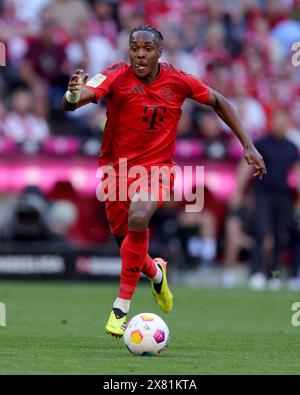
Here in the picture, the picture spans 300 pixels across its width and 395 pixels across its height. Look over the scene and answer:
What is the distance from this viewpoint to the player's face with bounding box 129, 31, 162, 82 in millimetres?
9680

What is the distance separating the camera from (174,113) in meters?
10.1

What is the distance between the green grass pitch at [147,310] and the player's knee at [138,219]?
97 centimetres

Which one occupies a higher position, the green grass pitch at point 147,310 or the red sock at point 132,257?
the red sock at point 132,257

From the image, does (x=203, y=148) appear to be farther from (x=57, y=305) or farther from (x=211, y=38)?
(x=57, y=305)

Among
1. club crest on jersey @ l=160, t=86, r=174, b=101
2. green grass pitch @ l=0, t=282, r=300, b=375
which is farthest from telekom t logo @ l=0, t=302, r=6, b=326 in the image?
club crest on jersey @ l=160, t=86, r=174, b=101

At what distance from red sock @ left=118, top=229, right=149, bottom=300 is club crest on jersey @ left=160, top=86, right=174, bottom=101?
3.79ft

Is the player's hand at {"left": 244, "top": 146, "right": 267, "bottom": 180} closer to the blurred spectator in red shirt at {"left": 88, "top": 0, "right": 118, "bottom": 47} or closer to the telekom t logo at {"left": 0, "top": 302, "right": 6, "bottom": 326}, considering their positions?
the telekom t logo at {"left": 0, "top": 302, "right": 6, "bottom": 326}

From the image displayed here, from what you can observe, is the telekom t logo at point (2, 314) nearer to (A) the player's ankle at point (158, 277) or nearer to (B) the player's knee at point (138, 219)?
(A) the player's ankle at point (158, 277)

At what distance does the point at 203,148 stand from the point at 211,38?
3573mm

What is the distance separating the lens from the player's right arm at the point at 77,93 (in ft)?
29.9

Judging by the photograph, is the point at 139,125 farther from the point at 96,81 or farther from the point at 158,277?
the point at 158,277

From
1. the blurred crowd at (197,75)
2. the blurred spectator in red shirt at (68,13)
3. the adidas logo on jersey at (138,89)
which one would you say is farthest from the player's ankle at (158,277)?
the blurred spectator in red shirt at (68,13)
